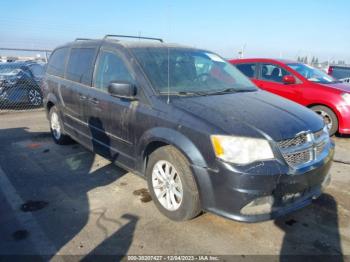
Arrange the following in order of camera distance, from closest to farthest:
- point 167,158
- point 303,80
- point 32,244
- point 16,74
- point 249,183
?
point 249,183 < point 32,244 < point 167,158 < point 303,80 < point 16,74

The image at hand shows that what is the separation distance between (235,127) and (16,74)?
885 centimetres

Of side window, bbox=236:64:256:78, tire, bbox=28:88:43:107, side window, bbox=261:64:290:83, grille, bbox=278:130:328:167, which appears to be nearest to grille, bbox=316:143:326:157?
A: grille, bbox=278:130:328:167

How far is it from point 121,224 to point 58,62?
3.53 metres

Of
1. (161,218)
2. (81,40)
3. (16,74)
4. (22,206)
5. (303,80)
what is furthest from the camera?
(16,74)

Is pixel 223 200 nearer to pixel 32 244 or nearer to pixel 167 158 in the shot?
pixel 167 158

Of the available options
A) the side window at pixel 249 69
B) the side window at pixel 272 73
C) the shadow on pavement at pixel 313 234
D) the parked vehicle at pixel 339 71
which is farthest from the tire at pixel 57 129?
the parked vehicle at pixel 339 71

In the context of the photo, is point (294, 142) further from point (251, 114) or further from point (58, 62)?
point (58, 62)

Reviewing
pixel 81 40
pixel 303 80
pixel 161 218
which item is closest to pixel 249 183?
pixel 161 218

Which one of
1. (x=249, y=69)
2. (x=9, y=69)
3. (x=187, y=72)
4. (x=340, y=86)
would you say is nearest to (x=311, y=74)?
(x=340, y=86)

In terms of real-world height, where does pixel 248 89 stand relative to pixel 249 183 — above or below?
above

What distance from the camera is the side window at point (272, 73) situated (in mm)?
7090

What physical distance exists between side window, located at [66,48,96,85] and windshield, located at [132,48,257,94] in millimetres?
927

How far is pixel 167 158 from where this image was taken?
120 inches

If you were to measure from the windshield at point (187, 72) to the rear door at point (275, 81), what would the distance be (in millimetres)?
2905
